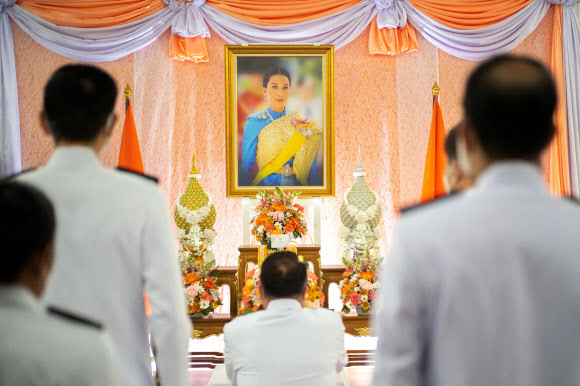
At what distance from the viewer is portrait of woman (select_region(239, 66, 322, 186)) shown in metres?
5.96

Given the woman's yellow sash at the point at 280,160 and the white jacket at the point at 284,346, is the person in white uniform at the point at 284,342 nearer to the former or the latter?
the white jacket at the point at 284,346

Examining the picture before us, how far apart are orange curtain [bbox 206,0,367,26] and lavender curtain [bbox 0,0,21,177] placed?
2.14 metres

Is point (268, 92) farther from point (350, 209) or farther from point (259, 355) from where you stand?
point (259, 355)

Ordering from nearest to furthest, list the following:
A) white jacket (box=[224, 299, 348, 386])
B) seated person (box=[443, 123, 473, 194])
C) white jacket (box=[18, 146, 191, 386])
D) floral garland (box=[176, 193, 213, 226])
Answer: white jacket (box=[18, 146, 191, 386])
seated person (box=[443, 123, 473, 194])
white jacket (box=[224, 299, 348, 386])
floral garland (box=[176, 193, 213, 226])

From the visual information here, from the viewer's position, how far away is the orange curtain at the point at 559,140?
230 inches

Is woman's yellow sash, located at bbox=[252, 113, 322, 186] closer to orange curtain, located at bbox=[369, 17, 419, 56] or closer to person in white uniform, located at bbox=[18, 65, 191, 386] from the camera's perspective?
orange curtain, located at bbox=[369, 17, 419, 56]

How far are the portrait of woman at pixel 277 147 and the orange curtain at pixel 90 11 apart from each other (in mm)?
1534

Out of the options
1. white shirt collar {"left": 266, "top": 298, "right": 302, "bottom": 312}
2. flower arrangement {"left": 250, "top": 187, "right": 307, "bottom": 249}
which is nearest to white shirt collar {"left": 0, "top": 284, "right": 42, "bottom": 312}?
white shirt collar {"left": 266, "top": 298, "right": 302, "bottom": 312}

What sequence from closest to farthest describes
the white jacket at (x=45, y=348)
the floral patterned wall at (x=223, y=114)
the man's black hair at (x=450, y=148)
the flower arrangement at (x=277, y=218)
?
the white jacket at (x=45, y=348) → the man's black hair at (x=450, y=148) → the flower arrangement at (x=277, y=218) → the floral patterned wall at (x=223, y=114)

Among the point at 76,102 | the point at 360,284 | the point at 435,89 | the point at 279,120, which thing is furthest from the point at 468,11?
the point at 76,102

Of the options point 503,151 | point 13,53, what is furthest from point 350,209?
point 503,151

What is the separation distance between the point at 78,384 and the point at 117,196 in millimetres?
638

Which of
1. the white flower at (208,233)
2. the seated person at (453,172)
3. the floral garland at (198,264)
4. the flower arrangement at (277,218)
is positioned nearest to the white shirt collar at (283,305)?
the seated person at (453,172)

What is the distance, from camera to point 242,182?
5941mm
